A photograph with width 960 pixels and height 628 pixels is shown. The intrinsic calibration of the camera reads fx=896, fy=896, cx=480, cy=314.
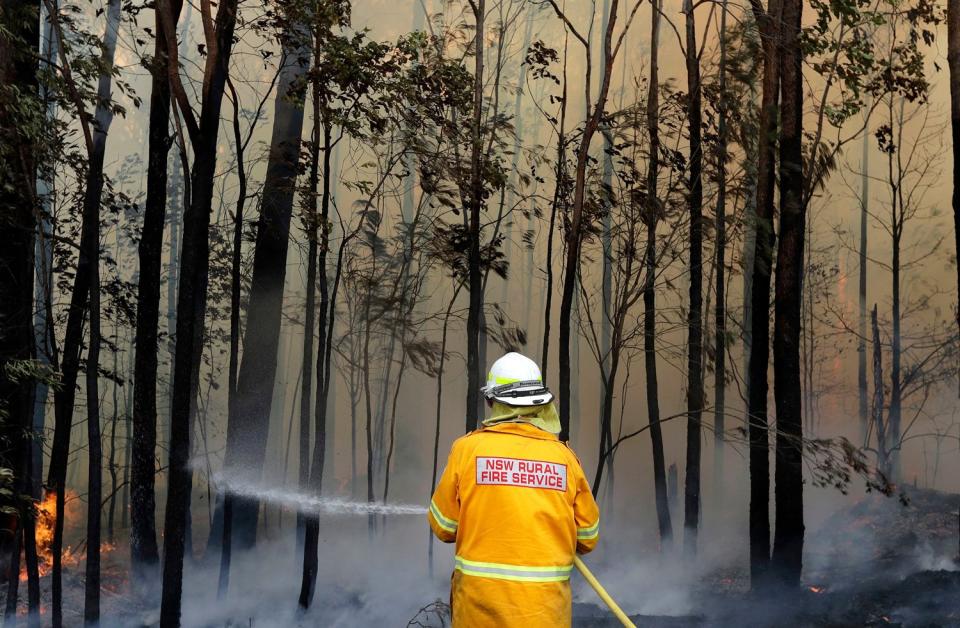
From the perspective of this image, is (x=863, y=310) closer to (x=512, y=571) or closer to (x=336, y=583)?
(x=336, y=583)

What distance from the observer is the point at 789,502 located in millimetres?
10289

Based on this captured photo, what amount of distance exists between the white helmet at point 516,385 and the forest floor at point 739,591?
150 inches

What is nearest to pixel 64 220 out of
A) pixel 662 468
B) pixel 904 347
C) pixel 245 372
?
pixel 245 372

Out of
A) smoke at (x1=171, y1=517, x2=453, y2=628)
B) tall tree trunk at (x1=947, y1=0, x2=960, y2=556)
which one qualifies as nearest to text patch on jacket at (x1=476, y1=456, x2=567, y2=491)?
smoke at (x1=171, y1=517, x2=453, y2=628)

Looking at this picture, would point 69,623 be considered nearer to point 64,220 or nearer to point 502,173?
point 64,220

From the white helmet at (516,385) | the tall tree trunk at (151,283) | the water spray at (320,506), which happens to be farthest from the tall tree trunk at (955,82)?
the tall tree trunk at (151,283)

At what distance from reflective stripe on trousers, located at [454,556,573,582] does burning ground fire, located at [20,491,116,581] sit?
28.6 ft

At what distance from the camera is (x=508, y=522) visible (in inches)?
142

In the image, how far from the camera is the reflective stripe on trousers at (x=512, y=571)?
142 inches

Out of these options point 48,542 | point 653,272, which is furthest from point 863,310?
point 48,542

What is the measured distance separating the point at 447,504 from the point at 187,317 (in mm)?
5404

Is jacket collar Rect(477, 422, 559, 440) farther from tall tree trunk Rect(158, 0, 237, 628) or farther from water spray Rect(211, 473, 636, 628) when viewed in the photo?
tall tree trunk Rect(158, 0, 237, 628)

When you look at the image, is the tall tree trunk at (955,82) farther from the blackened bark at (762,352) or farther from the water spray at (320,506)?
the water spray at (320,506)

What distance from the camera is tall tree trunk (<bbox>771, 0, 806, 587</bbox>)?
10250mm
